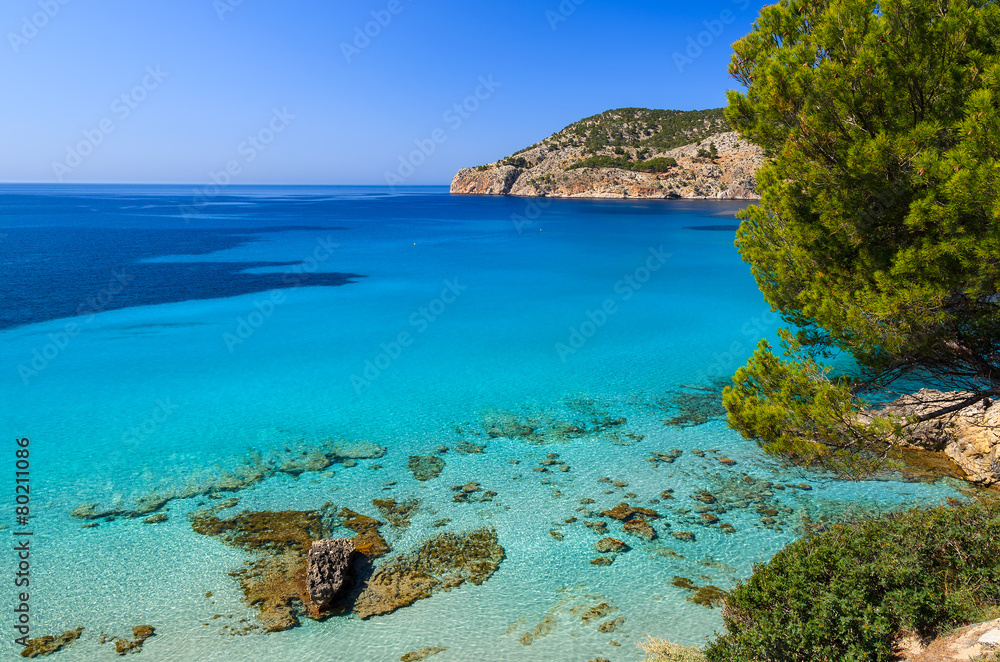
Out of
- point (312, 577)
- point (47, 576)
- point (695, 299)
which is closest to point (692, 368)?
point (695, 299)

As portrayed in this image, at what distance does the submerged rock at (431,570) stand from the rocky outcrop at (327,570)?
0.47 metres

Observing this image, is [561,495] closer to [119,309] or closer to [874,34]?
[874,34]

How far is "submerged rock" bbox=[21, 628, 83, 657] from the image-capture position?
909 cm

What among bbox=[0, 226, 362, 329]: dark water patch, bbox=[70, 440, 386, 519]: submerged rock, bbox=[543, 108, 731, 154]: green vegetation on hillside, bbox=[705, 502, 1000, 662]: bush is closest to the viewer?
bbox=[705, 502, 1000, 662]: bush

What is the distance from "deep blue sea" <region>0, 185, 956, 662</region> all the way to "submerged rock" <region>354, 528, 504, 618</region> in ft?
0.87

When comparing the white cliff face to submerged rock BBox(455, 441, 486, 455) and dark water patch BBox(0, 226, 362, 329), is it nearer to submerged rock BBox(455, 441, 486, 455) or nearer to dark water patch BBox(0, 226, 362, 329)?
dark water patch BBox(0, 226, 362, 329)

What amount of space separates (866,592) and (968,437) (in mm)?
10227

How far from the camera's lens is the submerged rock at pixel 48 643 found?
9085 millimetres

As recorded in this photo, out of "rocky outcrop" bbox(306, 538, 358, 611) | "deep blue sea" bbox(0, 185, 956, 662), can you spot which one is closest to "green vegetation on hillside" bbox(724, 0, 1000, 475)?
"deep blue sea" bbox(0, 185, 956, 662)

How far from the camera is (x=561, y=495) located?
1360cm

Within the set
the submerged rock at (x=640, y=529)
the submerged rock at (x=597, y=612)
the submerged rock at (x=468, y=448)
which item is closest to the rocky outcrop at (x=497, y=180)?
the submerged rock at (x=468, y=448)

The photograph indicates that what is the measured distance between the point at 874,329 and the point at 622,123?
7413 inches

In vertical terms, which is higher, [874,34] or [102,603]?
[874,34]

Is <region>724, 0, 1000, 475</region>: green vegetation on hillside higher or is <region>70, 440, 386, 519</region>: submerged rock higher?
<region>724, 0, 1000, 475</region>: green vegetation on hillside
